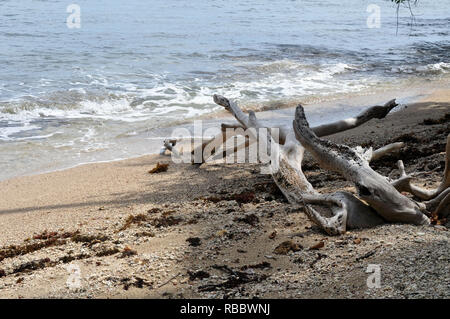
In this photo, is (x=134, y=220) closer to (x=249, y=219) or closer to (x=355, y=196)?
(x=249, y=219)

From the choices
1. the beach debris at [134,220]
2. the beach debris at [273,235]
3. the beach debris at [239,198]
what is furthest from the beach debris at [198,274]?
the beach debris at [239,198]

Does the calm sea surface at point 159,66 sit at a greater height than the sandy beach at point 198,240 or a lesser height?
greater

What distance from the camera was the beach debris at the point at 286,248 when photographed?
4.49 metres

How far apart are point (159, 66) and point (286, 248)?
41.6 ft

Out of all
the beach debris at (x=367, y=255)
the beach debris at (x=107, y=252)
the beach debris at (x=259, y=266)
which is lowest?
the beach debris at (x=107, y=252)

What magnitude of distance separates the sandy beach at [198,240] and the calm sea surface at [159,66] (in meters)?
1.87

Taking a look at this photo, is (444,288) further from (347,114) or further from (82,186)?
(347,114)

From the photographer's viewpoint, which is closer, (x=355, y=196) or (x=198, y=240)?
(x=198, y=240)

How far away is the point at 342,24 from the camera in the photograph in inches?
1034

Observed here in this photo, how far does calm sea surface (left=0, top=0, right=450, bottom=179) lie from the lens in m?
10.4

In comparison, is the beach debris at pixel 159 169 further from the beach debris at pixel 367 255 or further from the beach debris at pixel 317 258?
the beach debris at pixel 367 255

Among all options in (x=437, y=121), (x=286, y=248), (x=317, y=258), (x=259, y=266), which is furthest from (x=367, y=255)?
(x=437, y=121)

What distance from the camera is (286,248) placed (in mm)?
4527
